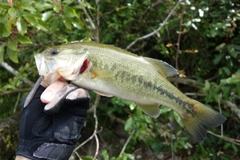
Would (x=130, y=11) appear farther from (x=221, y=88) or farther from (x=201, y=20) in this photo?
(x=221, y=88)

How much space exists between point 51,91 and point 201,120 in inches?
37.5

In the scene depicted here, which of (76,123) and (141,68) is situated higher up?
(141,68)

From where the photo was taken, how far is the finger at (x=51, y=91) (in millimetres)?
1774

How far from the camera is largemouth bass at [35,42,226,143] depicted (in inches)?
72.3

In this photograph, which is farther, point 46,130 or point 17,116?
point 17,116

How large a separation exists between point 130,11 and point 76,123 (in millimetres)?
2213

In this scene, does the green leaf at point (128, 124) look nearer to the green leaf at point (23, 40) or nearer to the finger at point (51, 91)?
the green leaf at point (23, 40)

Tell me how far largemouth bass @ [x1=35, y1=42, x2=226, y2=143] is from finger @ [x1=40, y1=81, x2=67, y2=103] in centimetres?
4

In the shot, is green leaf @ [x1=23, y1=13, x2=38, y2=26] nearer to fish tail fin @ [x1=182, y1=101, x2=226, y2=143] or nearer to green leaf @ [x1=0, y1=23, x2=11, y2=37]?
green leaf @ [x1=0, y1=23, x2=11, y2=37]

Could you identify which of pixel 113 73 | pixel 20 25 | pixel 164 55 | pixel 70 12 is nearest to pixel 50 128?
pixel 113 73

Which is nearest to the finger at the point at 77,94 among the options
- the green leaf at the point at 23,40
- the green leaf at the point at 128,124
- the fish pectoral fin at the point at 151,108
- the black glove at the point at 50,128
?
the black glove at the point at 50,128

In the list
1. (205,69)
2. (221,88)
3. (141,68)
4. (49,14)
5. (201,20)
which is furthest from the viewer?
(205,69)

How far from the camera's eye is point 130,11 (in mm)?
3834

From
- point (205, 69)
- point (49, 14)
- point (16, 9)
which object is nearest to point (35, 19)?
point (16, 9)
